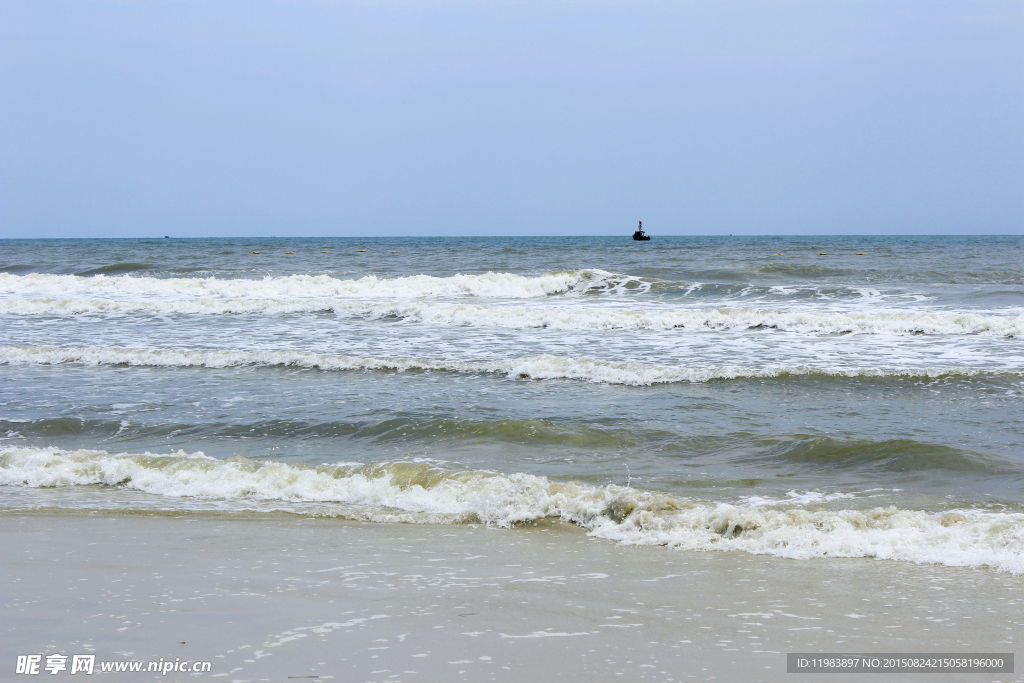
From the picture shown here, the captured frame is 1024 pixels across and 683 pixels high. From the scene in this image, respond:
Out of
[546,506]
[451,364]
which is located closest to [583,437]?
[546,506]

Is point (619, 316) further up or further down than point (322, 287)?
further down

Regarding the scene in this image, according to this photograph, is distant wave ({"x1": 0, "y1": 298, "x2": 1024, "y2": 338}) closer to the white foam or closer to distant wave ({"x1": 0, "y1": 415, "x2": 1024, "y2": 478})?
the white foam

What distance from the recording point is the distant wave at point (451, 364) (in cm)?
1091

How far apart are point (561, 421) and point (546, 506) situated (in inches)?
117

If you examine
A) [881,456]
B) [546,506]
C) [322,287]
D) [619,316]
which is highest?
[322,287]

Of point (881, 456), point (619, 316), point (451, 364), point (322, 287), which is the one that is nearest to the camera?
point (881, 456)

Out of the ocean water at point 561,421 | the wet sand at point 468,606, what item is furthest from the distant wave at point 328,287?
the wet sand at point 468,606

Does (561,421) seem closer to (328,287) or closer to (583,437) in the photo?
(583,437)

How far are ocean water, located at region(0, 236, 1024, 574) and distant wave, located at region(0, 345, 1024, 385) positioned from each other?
5cm

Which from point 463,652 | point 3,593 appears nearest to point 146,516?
point 3,593

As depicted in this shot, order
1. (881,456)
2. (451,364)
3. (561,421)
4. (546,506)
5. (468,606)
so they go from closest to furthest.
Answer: (468,606) → (546,506) → (881,456) → (561,421) → (451,364)

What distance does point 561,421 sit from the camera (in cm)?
870

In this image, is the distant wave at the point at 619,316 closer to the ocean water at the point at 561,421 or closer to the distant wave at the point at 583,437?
the ocean water at the point at 561,421

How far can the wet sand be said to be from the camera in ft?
11.0
